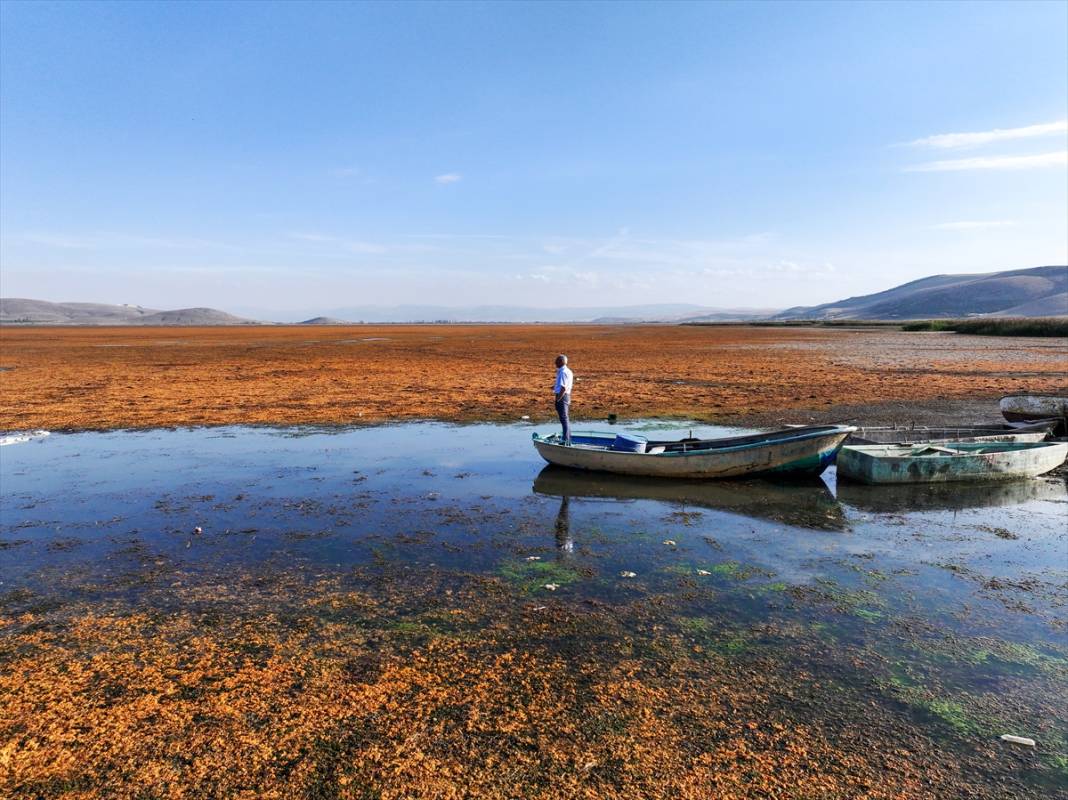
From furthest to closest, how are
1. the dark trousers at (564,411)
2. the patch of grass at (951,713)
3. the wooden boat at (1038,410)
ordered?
the wooden boat at (1038,410) < the dark trousers at (564,411) < the patch of grass at (951,713)

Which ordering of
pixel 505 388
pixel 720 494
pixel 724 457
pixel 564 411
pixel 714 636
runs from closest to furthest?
pixel 714 636
pixel 720 494
pixel 724 457
pixel 564 411
pixel 505 388

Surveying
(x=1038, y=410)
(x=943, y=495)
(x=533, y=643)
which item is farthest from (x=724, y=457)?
(x=1038, y=410)

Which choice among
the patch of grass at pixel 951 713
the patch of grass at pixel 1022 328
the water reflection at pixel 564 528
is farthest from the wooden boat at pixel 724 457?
the patch of grass at pixel 1022 328

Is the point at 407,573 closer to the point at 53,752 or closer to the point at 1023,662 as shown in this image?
the point at 53,752

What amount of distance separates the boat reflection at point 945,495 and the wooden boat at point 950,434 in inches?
54.7

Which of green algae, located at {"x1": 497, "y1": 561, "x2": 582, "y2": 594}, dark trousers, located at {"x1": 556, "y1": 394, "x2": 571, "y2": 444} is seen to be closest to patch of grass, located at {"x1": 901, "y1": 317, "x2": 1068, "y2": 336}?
dark trousers, located at {"x1": 556, "y1": 394, "x2": 571, "y2": 444}

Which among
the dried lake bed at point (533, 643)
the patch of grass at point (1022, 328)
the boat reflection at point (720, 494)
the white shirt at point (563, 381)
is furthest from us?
the patch of grass at point (1022, 328)

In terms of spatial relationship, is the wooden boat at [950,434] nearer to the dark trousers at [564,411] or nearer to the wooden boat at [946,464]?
the wooden boat at [946,464]

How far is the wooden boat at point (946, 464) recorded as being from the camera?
12.8 meters

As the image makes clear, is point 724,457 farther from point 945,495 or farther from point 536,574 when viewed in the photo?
point 536,574

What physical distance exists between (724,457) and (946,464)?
15.1 feet

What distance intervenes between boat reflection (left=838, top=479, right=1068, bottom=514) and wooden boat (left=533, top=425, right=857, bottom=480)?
3.16 ft

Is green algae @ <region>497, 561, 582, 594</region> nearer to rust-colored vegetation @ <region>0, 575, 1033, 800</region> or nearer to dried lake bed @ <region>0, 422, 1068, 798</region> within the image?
dried lake bed @ <region>0, 422, 1068, 798</region>

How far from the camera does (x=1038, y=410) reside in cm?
1670
